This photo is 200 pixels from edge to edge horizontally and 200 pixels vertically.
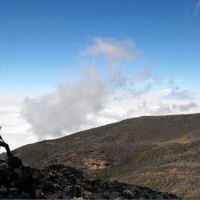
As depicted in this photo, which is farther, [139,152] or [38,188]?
[139,152]

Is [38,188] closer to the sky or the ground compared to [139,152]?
closer to the ground

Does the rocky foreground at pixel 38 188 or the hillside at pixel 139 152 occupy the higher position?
the hillside at pixel 139 152

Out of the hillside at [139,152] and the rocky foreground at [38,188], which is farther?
the hillside at [139,152]

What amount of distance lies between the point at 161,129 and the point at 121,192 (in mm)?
120625

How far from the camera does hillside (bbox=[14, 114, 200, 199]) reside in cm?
8275

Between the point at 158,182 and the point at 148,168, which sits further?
the point at 148,168

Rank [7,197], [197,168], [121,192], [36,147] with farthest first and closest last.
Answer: [36,147] < [197,168] < [121,192] < [7,197]

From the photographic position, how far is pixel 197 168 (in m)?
86.9

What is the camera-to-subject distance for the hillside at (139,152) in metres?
82.8

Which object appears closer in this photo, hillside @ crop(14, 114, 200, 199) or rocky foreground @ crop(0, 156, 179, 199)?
rocky foreground @ crop(0, 156, 179, 199)

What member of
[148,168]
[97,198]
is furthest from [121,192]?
[148,168]

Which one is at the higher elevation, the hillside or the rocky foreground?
the hillside

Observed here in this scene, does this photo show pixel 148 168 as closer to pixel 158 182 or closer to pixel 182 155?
pixel 182 155

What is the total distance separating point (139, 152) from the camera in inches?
4673
